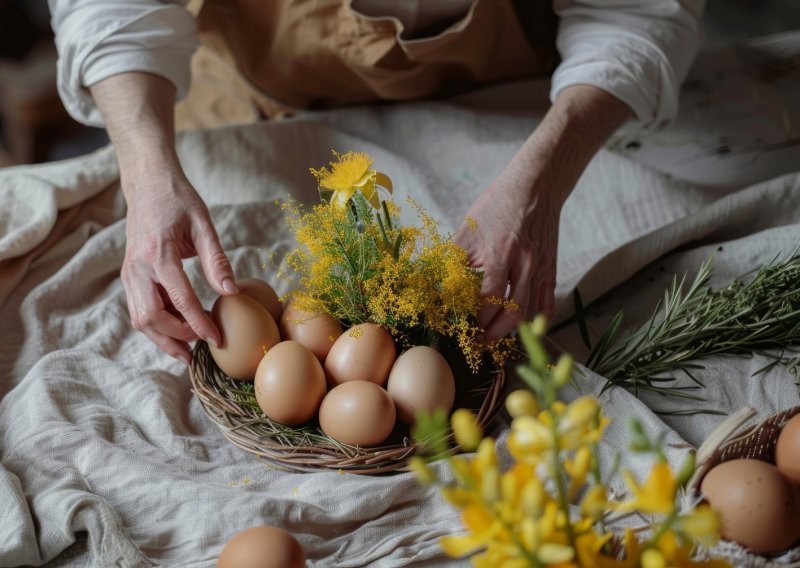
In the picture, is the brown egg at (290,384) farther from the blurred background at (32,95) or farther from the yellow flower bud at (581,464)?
the blurred background at (32,95)

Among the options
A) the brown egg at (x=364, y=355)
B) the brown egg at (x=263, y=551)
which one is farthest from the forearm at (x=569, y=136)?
the brown egg at (x=263, y=551)

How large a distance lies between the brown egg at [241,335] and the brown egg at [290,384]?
0.03 meters

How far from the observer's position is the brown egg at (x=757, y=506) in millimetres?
633

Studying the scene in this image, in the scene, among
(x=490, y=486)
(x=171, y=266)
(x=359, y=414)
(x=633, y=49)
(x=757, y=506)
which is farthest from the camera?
(x=633, y=49)

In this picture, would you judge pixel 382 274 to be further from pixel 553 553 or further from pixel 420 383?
pixel 553 553

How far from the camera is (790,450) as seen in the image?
2.31 ft

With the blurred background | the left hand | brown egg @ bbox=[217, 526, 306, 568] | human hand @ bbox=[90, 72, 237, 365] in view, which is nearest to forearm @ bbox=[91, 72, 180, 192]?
human hand @ bbox=[90, 72, 237, 365]

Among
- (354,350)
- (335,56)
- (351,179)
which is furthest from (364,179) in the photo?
(335,56)

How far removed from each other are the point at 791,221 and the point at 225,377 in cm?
82

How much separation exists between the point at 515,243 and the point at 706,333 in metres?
0.24

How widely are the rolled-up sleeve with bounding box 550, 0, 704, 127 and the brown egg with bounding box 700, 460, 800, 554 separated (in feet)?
2.12

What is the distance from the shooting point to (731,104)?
56.3 inches

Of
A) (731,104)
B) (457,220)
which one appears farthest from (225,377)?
(731,104)

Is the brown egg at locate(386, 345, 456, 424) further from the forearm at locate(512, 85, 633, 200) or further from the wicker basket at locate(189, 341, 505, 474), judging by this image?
the forearm at locate(512, 85, 633, 200)
